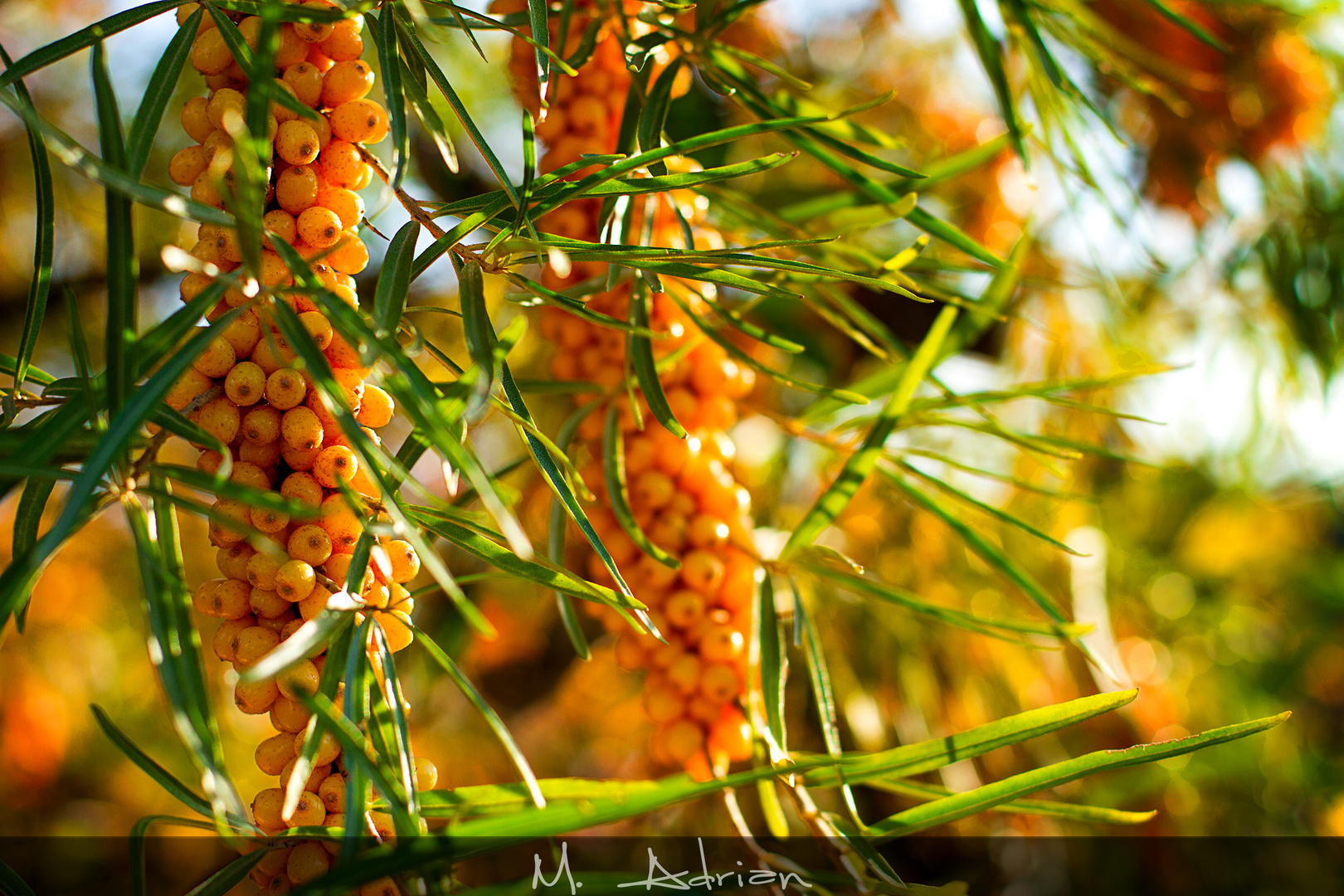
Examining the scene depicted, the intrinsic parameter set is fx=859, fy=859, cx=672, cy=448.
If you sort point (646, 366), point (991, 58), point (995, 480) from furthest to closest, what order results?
point (995, 480)
point (991, 58)
point (646, 366)

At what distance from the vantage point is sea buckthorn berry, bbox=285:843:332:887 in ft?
0.83

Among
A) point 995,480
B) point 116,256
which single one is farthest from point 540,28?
point 995,480

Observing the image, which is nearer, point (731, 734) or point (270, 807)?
point (270, 807)

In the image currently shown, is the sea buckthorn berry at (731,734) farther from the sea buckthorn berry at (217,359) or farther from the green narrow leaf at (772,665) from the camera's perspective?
the sea buckthorn berry at (217,359)

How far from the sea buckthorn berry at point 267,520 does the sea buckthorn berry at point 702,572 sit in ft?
0.61

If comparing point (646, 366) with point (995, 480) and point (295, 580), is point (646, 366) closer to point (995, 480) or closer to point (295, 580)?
point (295, 580)

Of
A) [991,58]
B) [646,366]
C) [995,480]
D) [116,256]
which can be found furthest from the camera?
[995,480]

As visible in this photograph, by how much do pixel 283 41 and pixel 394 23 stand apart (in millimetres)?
34

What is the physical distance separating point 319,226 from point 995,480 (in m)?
0.54

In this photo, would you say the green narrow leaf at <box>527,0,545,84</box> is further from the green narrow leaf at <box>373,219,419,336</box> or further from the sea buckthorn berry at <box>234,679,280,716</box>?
the sea buckthorn berry at <box>234,679,280,716</box>

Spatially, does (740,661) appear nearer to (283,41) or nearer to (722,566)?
(722,566)

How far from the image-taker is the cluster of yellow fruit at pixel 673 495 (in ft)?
1.28

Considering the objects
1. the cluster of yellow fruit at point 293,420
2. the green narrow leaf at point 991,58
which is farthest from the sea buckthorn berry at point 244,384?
the green narrow leaf at point 991,58

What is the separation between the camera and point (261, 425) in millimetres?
250
